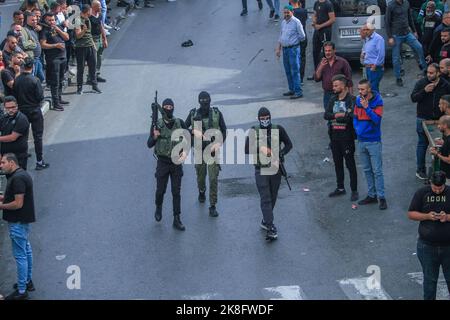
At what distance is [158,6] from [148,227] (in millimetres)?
15213

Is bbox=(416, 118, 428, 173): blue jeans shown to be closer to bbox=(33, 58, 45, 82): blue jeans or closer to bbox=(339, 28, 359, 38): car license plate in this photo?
bbox=(339, 28, 359, 38): car license plate

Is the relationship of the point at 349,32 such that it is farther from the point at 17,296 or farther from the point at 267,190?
the point at 17,296

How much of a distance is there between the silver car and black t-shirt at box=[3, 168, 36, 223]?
33.7ft

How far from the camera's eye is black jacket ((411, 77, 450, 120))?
14.4 metres

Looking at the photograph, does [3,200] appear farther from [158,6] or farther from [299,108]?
[158,6]

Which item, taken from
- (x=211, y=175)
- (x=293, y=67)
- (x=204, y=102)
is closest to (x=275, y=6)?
(x=293, y=67)

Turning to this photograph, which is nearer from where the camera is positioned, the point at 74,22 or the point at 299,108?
the point at 299,108

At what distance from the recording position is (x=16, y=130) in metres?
14.3

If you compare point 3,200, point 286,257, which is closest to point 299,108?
point 286,257

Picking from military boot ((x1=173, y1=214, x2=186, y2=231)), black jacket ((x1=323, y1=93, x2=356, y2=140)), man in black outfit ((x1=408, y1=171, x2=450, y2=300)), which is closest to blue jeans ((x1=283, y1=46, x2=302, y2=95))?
black jacket ((x1=323, y1=93, x2=356, y2=140))

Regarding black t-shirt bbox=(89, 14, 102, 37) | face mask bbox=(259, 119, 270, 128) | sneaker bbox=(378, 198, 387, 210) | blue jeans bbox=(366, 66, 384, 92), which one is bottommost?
sneaker bbox=(378, 198, 387, 210)

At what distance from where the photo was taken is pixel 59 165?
16359mm
